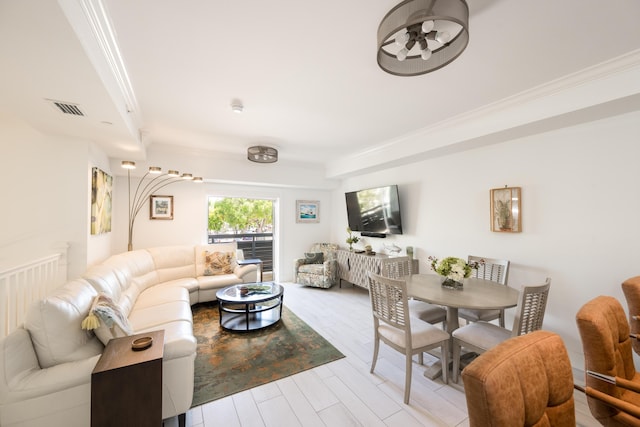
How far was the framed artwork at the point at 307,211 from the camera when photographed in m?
5.92

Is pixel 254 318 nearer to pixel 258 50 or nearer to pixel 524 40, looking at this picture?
pixel 258 50

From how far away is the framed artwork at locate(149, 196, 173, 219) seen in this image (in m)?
4.44

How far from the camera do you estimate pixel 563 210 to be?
8.55 feet

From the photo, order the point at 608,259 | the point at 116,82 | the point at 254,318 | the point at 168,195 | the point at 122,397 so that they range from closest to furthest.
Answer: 1. the point at 122,397
2. the point at 116,82
3. the point at 608,259
4. the point at 254,318
5. the point at 168,195

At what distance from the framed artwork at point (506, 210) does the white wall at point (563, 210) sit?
6 centimetres

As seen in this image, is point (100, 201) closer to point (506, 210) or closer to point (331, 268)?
point (331, 268)

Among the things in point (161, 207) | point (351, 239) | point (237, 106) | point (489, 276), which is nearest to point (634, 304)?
point (489, 276)

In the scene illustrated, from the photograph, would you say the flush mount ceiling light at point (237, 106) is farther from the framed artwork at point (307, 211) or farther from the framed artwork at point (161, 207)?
the framed artwork at point (307, 211)

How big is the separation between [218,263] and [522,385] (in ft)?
13.9

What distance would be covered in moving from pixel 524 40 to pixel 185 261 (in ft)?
15.9

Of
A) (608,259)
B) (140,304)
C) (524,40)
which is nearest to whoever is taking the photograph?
(524,40)

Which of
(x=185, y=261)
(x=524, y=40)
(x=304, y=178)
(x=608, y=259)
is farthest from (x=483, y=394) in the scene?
(x=304, y=178)

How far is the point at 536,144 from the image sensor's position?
9.20 feet

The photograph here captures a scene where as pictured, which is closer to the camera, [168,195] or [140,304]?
[140,304]
